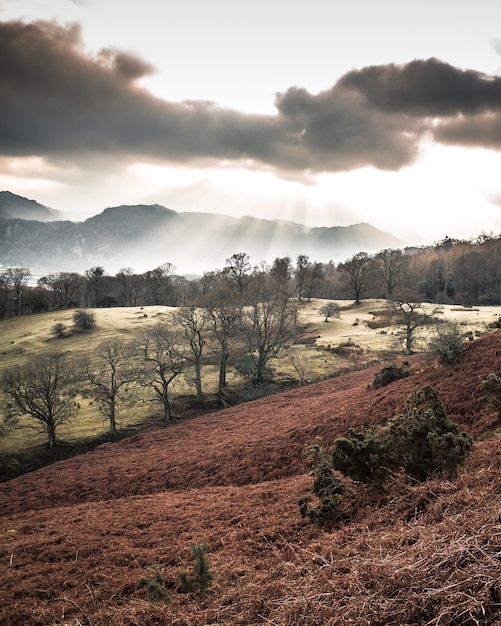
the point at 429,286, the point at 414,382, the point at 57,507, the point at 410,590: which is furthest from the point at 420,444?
the point at 429,286

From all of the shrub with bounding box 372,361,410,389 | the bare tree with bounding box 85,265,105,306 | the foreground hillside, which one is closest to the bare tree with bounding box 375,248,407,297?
the shrub with bounding box 372,361,410,389

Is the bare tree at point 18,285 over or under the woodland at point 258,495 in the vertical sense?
over

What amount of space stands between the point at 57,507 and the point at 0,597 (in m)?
11.2

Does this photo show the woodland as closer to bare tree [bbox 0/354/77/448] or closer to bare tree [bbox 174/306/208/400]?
bare tree [bbox 0/354/77/448]

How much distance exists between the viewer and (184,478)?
18359mm

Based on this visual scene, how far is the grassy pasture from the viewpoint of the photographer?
127 ft

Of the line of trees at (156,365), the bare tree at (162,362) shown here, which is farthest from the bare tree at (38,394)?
the bare tree at (162,362)

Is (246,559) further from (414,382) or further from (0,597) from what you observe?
(414,382)

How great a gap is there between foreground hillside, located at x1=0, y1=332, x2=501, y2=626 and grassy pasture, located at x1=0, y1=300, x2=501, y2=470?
14774 mm

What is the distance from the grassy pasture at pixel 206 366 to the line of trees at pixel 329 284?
11.5 metres

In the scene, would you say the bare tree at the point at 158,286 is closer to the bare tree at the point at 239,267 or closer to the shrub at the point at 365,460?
the bare tree at the point at 239,267

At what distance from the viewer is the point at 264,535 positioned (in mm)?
9047

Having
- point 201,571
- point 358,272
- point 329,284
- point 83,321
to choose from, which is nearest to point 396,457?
point 201,571

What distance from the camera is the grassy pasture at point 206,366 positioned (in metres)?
38.8
